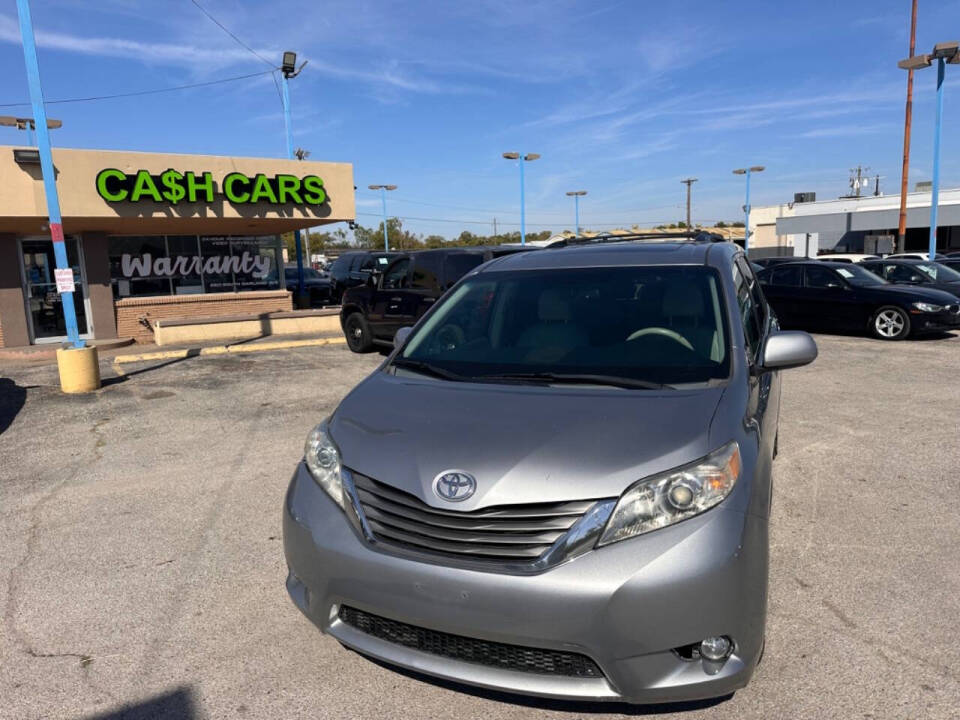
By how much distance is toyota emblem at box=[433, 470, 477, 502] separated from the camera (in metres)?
2.43

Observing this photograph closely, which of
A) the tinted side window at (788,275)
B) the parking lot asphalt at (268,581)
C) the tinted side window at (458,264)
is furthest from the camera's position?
the tinted side window at (788,275)

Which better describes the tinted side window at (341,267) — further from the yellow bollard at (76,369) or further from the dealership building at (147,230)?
the yellow bollard at (76,369)

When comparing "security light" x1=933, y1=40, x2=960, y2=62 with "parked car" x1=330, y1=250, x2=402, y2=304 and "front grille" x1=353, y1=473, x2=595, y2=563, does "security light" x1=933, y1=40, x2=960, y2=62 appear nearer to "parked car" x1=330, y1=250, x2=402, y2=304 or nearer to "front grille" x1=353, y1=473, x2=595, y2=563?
"parked car" x1=330, y1=250, x2=402, y2=304

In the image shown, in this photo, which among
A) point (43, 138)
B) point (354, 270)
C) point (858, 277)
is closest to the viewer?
point (43, 138)

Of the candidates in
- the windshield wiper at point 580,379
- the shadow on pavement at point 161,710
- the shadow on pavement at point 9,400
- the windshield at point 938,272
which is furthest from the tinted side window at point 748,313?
the windshield at point 938,272

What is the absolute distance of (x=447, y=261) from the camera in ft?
34.7

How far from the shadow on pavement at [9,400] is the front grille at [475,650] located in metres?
6.70

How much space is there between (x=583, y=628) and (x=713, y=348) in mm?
1631

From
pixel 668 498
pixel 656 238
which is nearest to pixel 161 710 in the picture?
pixel 668 498

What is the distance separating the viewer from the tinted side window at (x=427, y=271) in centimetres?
1067

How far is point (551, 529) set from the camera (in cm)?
236

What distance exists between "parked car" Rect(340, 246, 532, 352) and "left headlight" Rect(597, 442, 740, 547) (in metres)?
7.52

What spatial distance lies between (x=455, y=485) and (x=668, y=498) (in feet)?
2.42

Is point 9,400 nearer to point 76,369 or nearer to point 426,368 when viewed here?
point 76,369
